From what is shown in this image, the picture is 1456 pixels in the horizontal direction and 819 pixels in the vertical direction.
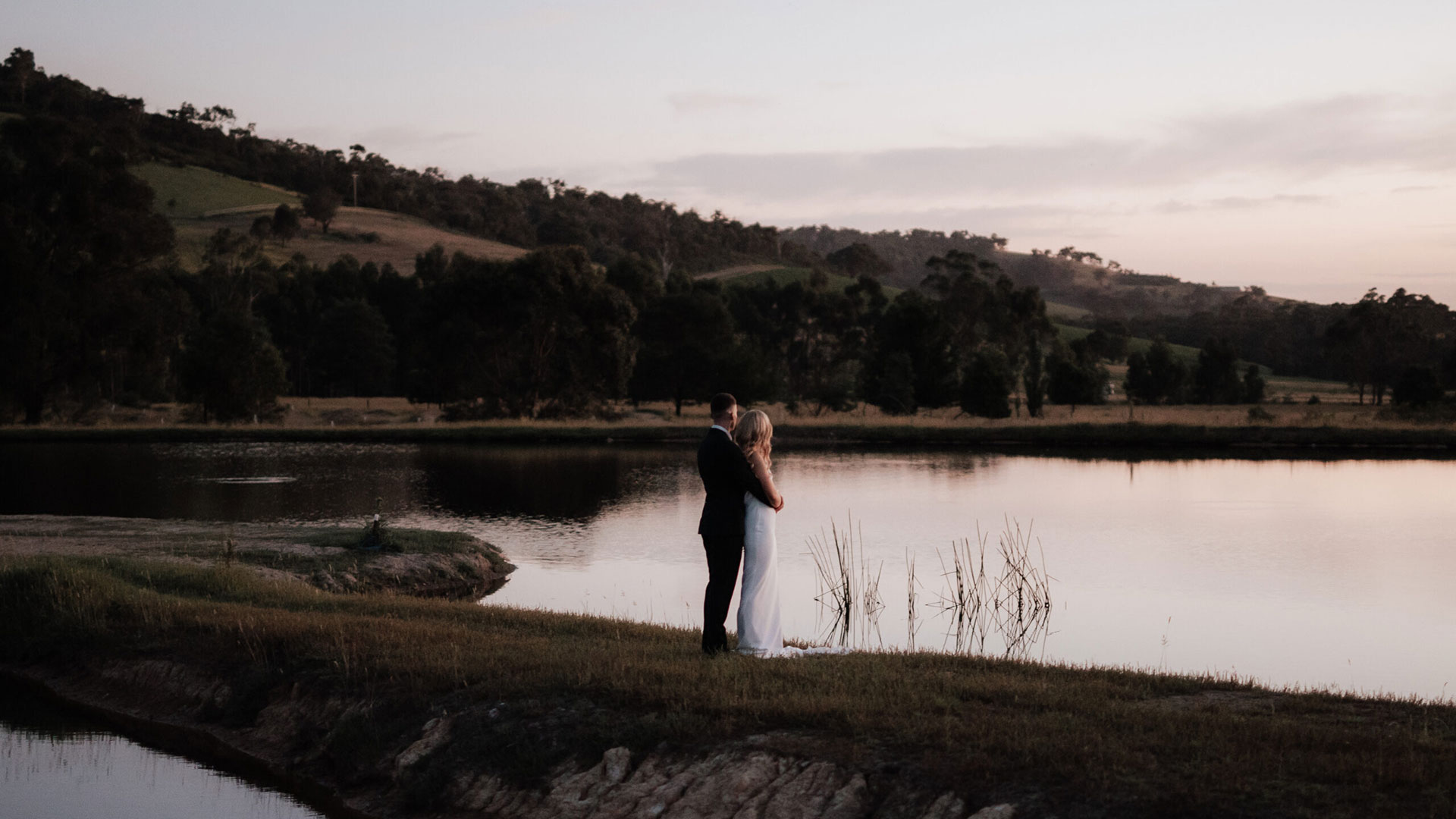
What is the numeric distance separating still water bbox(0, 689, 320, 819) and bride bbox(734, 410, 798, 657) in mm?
3466

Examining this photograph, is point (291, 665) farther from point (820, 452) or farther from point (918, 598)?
point (820, 452)

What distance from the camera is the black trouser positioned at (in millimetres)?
9609

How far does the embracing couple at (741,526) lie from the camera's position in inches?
367

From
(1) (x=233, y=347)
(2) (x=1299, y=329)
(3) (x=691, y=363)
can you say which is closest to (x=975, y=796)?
(1) (x=233, y=347)

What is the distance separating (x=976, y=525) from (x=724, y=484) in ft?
56.0

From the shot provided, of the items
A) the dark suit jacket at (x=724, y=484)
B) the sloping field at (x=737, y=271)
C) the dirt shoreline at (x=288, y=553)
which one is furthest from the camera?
the sloping field at (x=737, y=271)

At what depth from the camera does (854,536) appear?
24.7 metres

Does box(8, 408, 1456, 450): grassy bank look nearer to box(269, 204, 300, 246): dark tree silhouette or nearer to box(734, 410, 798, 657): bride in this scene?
box(734, 410, 798, 657): bride

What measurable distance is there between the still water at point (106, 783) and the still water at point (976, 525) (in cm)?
673

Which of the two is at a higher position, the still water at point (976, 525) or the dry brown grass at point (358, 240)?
the dry brown grass at point (358, 240)

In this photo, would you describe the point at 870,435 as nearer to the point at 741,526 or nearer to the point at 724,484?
the point at 741,526

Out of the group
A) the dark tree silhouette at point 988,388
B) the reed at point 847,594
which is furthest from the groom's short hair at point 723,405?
the dark tree silhouette at point 988,388

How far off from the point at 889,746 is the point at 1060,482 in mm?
29938

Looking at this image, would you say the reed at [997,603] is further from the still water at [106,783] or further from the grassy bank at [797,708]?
the still water at [106,783]
